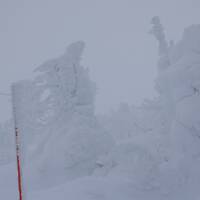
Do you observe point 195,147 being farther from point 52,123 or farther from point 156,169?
point 52,123

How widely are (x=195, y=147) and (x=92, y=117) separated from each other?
35.3 ft

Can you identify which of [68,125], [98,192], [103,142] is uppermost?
[68,125]

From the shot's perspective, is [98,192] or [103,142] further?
[103,142]

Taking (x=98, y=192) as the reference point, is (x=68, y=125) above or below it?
above

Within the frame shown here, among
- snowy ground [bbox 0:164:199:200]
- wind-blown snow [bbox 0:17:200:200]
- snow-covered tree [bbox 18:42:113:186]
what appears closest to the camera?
snowy ground [bbox 0:164:199:200]

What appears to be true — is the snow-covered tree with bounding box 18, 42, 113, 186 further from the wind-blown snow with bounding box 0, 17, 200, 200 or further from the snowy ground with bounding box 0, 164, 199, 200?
the snowy ground with bounding box 0, 164, 199, 200

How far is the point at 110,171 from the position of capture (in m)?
24.3

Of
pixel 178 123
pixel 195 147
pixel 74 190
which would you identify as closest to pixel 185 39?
pixel 178 123

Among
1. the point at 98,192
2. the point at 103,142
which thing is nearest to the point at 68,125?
the point at 103,142

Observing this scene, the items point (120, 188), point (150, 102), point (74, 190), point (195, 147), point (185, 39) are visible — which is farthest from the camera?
point (150, 102)

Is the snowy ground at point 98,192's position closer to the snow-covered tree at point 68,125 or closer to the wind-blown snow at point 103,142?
the wind-blown snow at point 103,142

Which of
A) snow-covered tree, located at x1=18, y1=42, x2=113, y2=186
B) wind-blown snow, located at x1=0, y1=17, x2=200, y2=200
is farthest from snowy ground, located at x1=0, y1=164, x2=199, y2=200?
snow-covered tree, located at x1=18, y1=42, x2=113, y2=186

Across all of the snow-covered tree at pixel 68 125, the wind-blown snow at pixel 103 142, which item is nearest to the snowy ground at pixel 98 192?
the wind-blown snow at pixel 103 142

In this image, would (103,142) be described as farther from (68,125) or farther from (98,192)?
(98,192)
